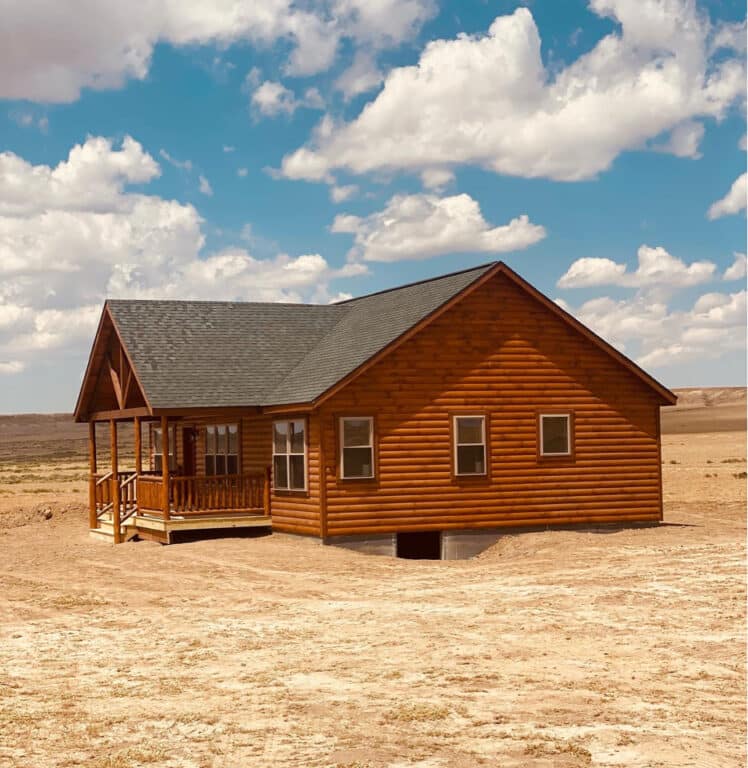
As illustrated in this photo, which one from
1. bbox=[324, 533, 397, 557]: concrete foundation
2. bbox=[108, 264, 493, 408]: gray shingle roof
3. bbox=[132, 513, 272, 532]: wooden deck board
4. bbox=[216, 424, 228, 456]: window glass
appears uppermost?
bbox=[108, 264, 493, 408]: gray shingle roof

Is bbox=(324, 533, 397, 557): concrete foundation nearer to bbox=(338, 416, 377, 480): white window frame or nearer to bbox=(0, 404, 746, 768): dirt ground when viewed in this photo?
bbox=(0, 404, 746, 768): dirt ground

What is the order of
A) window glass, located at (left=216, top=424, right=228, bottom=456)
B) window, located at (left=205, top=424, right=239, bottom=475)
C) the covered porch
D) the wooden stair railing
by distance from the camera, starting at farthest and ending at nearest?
the wooden stair railing → window glass, located at (left=216, top=424, right=228, bottom=456) → window, located at (left=205, top=424, right=239, bottom=475) → the covered porch

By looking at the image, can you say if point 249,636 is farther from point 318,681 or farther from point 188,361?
point 188,361

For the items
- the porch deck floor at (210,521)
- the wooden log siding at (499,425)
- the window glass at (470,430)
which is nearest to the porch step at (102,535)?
the porch deck floor at (210,521)

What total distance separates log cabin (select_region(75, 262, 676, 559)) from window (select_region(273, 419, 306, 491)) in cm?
5

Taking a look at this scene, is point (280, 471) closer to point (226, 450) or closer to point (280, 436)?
point (280, 436)

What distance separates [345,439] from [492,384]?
376 centimetres

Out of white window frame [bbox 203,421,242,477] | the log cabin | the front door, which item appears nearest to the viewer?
the log cabin

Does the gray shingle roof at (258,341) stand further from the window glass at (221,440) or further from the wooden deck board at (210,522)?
the wooden deck board at (210,522)

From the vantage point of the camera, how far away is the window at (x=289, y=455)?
25641 millimetres

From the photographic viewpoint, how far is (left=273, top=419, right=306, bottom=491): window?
2564cm

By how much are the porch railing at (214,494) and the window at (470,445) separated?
4738mm

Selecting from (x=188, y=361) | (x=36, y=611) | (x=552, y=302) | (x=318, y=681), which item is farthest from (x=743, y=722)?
(x=188, y=361)

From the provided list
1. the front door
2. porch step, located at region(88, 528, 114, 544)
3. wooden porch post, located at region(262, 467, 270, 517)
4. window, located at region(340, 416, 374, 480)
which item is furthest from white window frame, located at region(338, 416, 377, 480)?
the front door
